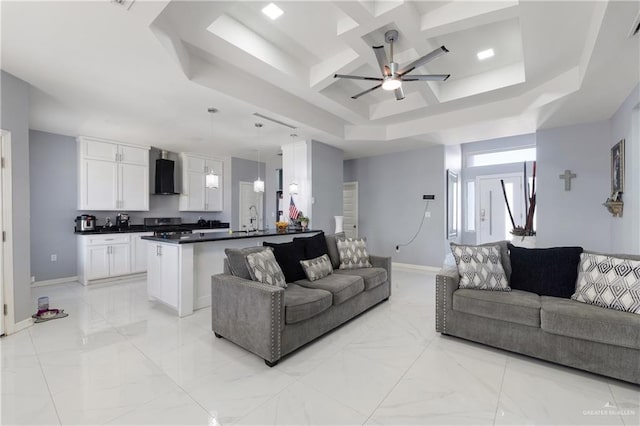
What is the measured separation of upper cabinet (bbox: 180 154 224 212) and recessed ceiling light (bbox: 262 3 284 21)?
14.0 ft

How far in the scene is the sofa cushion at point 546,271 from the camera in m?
2.60

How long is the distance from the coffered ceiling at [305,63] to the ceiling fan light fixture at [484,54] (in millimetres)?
64

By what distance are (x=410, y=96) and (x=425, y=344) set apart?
147 inches

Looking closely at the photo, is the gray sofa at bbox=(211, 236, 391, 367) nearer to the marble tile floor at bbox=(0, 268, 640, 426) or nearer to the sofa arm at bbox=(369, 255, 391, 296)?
the marble tile floor at bbox=(0, 268, 640, 426)

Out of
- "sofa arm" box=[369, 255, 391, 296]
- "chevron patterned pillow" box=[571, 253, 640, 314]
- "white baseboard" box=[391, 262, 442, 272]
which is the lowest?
"white baseboard" box=[391, 262, 442, 272]

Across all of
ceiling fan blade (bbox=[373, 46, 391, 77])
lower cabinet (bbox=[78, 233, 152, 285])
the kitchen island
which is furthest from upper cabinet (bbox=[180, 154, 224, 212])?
ceiling fan blade (bbox=[373, 46, 391, 77])

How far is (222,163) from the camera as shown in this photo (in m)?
7.27

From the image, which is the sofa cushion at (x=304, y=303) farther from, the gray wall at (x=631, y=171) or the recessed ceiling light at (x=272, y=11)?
the gray wall at (x=631, y=171)

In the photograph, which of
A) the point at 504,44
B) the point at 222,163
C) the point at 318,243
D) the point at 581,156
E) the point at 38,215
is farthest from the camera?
the point at 222,163

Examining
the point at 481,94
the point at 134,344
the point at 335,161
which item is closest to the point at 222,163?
the point at 335,161

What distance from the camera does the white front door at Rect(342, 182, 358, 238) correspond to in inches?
285

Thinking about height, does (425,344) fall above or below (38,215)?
below

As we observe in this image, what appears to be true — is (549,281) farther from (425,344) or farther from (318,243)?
(318,243)

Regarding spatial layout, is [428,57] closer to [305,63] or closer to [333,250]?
[305,63]
